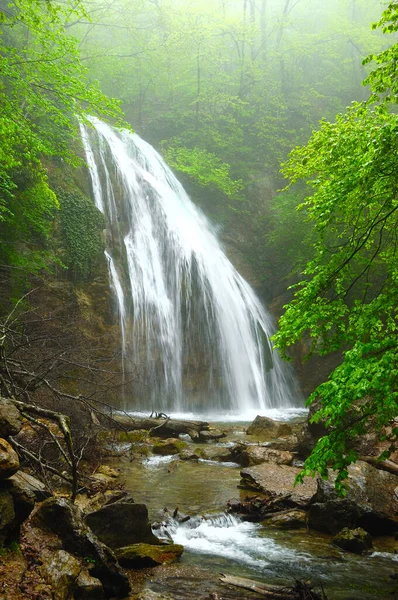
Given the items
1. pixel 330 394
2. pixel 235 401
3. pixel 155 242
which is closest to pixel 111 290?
pixel 155 242

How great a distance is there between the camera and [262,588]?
168 inches

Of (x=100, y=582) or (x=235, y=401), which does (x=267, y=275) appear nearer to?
(x=235, y=401)

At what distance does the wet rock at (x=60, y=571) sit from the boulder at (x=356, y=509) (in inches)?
153

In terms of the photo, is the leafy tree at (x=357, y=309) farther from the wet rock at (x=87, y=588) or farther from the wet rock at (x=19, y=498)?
the wet rock at (x=19, y=498)

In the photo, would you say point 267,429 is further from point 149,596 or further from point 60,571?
point 60,571

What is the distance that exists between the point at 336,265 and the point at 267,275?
20931mm

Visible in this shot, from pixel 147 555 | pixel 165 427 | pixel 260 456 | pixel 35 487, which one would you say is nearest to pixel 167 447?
pixel 165 427

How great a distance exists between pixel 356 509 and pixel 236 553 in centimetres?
185

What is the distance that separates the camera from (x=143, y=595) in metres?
3.89

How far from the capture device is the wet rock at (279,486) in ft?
22.4

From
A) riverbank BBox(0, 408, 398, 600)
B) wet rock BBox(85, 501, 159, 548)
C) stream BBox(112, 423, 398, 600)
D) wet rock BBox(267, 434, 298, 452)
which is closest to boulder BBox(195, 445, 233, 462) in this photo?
riverbank BBox(0, 408, 398, 600)

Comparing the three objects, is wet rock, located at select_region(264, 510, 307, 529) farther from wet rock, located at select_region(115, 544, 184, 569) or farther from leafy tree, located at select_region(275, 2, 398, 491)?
leafy tree, located at select_region(275, 2, 398, 491)

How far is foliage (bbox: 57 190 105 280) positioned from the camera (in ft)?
47.9

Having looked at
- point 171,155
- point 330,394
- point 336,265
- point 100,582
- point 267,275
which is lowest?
point 100,582
